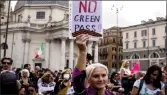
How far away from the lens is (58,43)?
165 feet

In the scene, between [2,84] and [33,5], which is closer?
[2,84]

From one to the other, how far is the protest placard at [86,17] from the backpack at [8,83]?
1293mm

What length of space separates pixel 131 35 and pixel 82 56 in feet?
176

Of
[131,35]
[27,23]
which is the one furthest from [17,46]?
[131,35]

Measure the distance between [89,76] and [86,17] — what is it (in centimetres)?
155

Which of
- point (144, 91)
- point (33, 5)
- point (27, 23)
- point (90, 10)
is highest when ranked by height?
point (33, 5)

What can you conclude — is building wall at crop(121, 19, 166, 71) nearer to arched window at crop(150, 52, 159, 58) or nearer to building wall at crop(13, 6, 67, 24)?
arched window at crop(150, 52, 159, 58)

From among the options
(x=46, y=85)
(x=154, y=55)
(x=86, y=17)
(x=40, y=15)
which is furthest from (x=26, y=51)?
(x=86, y=17)

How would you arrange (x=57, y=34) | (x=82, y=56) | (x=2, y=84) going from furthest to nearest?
1. (x=57, y=34)
2. (x=2, y=84)
3. (x=82, y=56)

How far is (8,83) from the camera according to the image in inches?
184

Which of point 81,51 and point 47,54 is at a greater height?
point 81,51

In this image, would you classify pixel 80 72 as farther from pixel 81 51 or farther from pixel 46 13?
pixel 46 13

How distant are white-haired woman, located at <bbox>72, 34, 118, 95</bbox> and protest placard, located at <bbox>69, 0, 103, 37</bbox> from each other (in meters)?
0.93

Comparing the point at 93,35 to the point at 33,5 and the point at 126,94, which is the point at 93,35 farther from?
the point at 33,5
